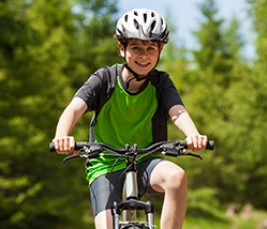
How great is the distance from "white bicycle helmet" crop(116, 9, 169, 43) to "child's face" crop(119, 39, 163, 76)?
0.24ft

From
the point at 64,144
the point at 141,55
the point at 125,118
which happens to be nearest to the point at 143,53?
the point at 141,55

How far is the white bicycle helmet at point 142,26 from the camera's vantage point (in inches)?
105

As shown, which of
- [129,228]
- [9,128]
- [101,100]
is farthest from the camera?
[9,128]

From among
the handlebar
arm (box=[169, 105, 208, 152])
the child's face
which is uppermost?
the child's face

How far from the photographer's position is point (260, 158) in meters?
16.3

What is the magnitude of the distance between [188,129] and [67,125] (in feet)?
2.84

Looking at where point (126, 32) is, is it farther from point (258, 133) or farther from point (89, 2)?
point (89, 2)

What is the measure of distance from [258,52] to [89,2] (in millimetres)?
9024

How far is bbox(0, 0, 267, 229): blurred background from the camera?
12523mm

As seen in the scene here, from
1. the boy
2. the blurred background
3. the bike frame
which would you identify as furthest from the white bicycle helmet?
the blurred background

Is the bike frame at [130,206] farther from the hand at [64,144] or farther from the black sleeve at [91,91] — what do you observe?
the black sleeve at [91,91]

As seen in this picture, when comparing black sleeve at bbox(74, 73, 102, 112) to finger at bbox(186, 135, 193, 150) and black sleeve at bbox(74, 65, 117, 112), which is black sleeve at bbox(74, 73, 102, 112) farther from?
finger at bbox(186, 135, 193, 150)

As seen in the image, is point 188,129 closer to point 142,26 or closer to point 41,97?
point 142,26

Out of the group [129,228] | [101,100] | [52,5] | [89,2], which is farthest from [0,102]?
[129,228]
